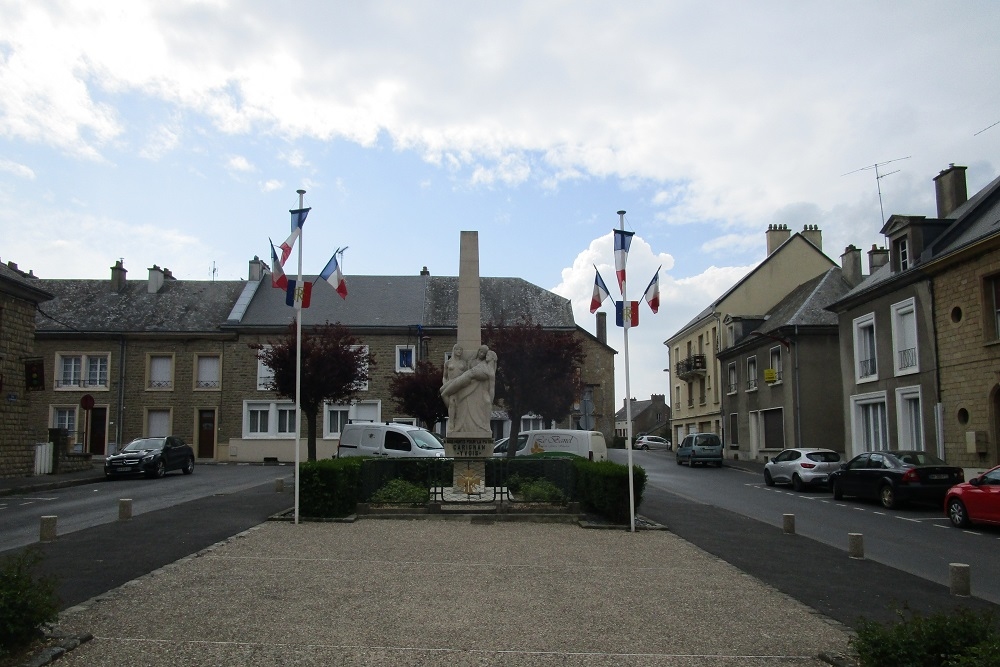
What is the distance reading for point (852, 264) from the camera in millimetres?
35094

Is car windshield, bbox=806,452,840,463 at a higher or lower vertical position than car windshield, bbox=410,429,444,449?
lower

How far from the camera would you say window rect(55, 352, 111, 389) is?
126ft

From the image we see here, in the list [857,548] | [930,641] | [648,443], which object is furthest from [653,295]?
[648,443]

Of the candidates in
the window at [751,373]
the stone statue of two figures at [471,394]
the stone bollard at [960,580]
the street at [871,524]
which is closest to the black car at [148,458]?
the stone statue of two figures at [471,394]

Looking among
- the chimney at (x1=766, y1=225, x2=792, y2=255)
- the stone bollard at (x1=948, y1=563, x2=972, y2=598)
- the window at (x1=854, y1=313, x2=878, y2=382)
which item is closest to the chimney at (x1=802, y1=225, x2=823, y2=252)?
the chimney at (x1=766, y1=225, x2=792, y2=255)

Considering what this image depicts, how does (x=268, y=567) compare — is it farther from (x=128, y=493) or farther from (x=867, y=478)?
(x=867, y=478)

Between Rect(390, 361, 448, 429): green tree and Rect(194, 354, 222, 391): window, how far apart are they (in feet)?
36.5

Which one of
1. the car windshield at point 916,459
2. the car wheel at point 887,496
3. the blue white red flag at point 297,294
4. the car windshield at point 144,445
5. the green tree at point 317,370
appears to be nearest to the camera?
the blue white red flag at point 297,294

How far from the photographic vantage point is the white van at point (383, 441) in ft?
72.2

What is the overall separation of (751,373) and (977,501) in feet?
76.9

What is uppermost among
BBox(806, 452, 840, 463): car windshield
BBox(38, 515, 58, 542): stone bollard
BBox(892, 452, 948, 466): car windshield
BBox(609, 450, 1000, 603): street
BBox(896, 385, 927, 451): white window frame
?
BBox(896, 385, 927, 451): white window frame

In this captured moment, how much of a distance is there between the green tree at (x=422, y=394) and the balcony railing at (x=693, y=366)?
18.7 metres

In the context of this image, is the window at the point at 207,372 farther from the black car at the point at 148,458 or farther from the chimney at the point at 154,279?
the black car at the point at 148,458

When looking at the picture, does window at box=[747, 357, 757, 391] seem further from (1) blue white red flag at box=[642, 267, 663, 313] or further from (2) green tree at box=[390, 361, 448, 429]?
(1) blue white red flag at box=[642, 267, 663, 313]
